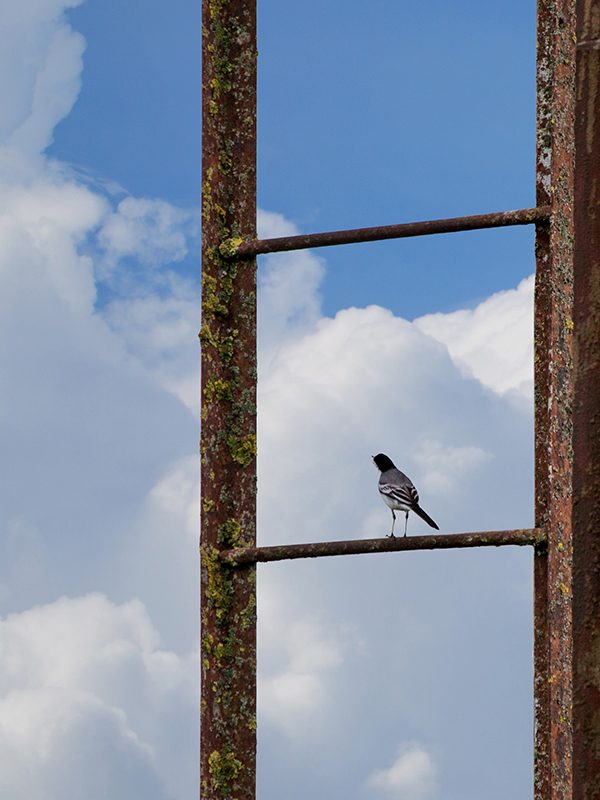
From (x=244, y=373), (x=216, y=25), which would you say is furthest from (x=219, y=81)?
(x=244, y=373)

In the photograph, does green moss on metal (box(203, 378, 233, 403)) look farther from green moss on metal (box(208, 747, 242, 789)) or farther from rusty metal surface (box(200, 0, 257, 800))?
green moss on metal (box(208, 747, 242, 789))

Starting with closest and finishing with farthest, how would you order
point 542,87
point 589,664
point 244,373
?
point 589,664 → point 542,87 → point 244,373

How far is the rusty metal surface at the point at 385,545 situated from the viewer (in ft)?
9.11

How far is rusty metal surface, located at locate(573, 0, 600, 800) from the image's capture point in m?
1.75

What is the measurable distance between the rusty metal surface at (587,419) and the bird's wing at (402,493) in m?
1.68

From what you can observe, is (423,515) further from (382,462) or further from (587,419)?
(587,419)

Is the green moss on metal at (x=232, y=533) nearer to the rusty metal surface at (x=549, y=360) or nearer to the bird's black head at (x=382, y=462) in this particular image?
the bird's black head at (x=382, y=462)

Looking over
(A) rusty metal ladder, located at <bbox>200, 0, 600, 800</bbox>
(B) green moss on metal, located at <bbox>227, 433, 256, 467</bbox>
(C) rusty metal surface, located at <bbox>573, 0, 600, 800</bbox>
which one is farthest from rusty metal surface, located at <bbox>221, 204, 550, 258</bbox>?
(C) rusty metal surface, located at <bbox>573, 0, 600, 800</bbox>

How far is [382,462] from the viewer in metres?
3.46

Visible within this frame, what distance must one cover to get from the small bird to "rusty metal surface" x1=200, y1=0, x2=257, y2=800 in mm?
518

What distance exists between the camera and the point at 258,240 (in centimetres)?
316

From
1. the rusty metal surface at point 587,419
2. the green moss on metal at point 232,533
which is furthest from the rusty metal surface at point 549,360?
the green moss on metal at point 232,533

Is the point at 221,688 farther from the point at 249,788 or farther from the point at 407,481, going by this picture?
the point at 407,481

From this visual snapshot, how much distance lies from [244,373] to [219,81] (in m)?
0.94
